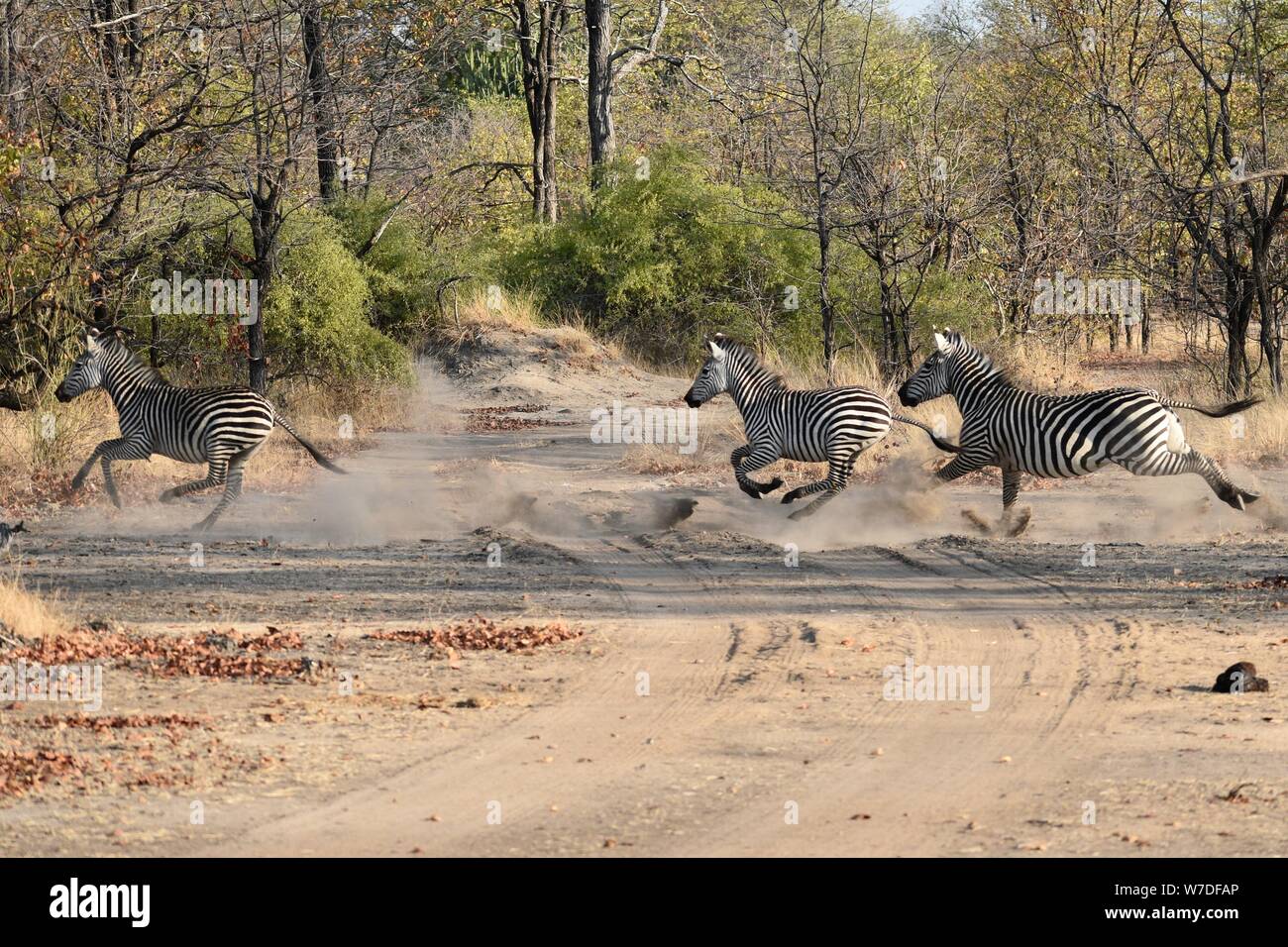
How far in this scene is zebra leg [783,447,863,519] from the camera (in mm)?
15516

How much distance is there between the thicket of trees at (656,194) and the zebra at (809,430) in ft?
15.9

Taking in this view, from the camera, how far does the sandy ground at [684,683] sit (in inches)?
275

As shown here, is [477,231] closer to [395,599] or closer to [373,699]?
[395,599]

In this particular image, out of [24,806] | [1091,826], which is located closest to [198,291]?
[24,806]

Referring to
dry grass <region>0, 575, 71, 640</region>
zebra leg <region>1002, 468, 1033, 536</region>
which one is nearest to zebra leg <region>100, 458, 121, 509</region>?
dry grass <region>0, 575, 71, 640</region>

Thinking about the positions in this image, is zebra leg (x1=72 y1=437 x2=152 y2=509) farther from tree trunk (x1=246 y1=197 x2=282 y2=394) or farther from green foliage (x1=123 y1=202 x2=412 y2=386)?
green foliage (x1=123 y1=202 x2=412 y2=386)

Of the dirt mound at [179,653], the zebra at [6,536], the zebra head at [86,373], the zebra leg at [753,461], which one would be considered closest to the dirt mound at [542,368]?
the zebra leg at [753,461]

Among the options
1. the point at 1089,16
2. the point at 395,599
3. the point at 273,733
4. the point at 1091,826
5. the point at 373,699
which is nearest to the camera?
the point at 1091,826

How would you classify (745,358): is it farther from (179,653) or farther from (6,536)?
(179,653)

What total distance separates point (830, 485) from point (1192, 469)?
10.7ft

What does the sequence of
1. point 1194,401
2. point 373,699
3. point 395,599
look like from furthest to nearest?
point 1194,401 < point 395,599 < point 373,699

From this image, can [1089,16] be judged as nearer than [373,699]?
No

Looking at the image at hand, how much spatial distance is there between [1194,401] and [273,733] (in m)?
Answer: 15.6
